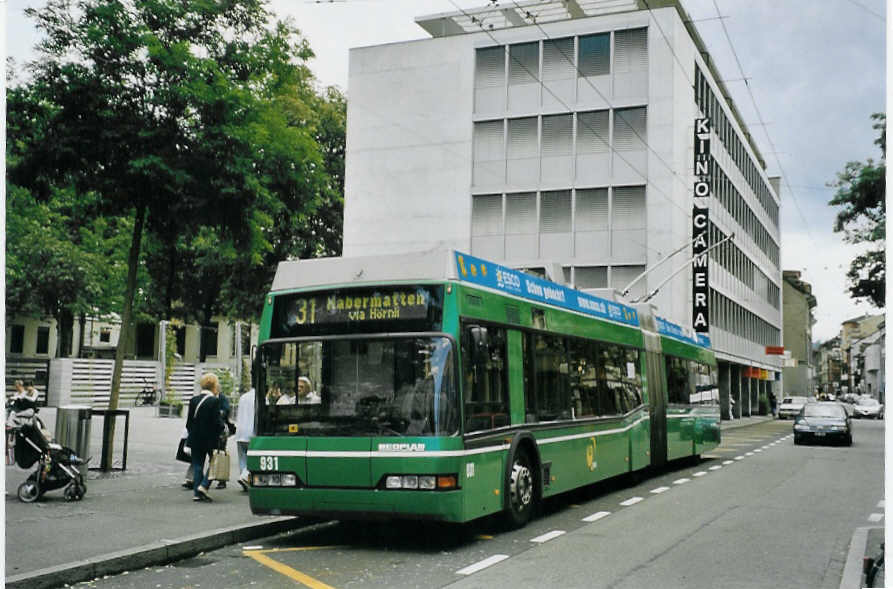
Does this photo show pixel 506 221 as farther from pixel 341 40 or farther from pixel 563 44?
pixel 341 40

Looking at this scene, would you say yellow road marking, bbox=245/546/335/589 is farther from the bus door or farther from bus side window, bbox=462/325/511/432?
the bus door

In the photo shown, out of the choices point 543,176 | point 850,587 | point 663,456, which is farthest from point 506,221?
point 850,587

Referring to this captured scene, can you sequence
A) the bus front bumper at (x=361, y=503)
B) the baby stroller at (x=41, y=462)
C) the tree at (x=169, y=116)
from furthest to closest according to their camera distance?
the tree at (x=169, y=116)
the baby stroller at (x=41, y=462)
the bus front bumper at (x=361, y=503)

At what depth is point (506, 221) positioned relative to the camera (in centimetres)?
4053

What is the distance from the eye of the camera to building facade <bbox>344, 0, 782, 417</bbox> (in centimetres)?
3878

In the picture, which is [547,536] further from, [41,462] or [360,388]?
[41,462]

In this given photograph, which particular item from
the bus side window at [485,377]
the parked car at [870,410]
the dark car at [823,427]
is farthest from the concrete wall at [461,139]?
the parked car at [870,410]

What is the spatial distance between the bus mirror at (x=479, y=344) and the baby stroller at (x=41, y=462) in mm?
5384

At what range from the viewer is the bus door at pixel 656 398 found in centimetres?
1709

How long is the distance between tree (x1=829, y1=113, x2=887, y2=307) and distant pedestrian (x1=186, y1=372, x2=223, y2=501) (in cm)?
2238

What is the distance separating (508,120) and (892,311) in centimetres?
3470

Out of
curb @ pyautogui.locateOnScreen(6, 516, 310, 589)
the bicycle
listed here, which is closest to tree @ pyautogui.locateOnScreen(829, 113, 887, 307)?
curb @ pyautogui.locateOnScreen(6, 516, 310, 589)

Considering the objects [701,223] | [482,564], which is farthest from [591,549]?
[701,223]

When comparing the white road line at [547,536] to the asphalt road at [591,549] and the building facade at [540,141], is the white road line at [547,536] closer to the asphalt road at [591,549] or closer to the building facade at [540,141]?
the asphalt road at [591,549]
